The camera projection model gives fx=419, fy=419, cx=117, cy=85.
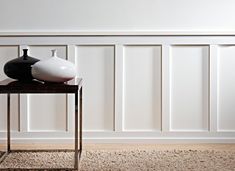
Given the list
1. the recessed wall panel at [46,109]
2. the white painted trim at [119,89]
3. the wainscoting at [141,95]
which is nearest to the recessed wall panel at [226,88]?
the wainscoting at [141,95]

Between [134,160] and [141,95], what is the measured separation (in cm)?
57

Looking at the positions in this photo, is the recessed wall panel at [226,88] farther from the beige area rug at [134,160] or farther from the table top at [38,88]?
the table top at [38,88]

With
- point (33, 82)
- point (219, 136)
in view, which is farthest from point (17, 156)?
point (219, 136)

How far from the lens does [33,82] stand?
2.09m

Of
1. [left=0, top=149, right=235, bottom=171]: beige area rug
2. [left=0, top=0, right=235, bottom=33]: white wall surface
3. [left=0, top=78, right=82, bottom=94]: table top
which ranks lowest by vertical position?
[left=0, top=149, right=235, bottom=171]: beige area rug

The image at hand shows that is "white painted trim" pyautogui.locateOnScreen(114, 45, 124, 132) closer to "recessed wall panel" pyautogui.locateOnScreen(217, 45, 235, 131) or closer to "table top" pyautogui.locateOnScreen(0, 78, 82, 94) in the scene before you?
"recessed wall panel" pyautogui.locateOnScreen(217, 45, 235, 131)

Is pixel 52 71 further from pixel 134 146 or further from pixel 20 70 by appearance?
pixel 134 146

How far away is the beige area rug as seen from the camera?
207 cm

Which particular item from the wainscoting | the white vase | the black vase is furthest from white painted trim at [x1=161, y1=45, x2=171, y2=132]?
the black vase

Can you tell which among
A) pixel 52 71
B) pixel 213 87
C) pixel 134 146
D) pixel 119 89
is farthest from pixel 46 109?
pixel 213 87

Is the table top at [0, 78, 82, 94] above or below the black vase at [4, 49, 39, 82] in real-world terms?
below

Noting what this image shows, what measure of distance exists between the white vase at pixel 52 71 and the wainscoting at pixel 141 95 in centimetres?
63

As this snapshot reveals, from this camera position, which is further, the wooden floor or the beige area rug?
the wooden floor

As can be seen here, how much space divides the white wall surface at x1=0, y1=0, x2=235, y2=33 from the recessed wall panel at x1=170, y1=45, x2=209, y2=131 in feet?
0.59
